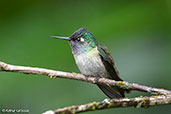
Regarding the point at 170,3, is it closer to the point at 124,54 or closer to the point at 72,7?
the point at 124,54

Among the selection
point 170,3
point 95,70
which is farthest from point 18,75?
point 170,3

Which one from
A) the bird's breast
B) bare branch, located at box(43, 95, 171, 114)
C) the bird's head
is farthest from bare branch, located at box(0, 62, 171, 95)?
the bird's head

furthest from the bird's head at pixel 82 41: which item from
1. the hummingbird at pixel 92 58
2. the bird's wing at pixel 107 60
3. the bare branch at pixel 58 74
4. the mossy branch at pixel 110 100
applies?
the bare branch at pixel 58 74

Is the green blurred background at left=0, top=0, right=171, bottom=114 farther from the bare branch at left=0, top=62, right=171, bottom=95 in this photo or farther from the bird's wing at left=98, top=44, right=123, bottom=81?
the bird's wing at left=98, top=44, right=123, bottom=81

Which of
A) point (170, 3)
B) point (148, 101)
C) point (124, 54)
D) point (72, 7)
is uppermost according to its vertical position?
point (72, 7)

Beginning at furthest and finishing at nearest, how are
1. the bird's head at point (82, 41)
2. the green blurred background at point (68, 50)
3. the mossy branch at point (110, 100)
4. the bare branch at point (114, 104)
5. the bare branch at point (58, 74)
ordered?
Answer: the bird's head at point (82, 41)
the green blurred background at point (68, 50)
the bare branch at point (58, 74)
the mossy branch at point (110, 100)
the bare branch at point (114, 104)

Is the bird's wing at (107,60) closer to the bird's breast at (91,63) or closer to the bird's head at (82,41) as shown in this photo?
the bird's breast at (91,63)

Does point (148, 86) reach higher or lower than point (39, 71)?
lower
